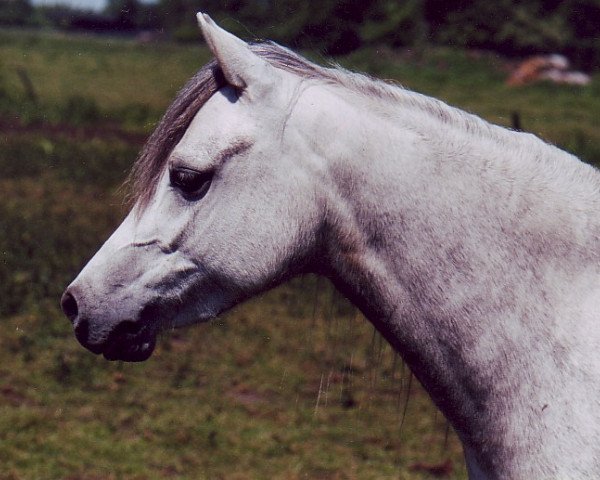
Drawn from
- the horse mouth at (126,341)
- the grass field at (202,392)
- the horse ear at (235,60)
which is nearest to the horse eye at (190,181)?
the horse ear at (235,60)

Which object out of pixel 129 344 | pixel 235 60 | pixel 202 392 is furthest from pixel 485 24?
pixel 129 344

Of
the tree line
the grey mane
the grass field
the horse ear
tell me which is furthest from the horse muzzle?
the tree line

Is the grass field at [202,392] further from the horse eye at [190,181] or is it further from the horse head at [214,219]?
the horse eye at [190,181]

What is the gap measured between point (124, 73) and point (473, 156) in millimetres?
24615

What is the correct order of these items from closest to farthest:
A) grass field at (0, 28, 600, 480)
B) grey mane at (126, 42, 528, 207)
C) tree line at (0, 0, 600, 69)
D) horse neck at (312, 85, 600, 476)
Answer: horse neck at (312, 85, 600, 476)
grey mane at (126, 42, 528, 207)
grass field at (0, 28, 600, 480)
tree line at (0, 0, 600, 69)

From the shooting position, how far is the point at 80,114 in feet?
59.1

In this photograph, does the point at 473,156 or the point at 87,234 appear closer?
the point at 473,156

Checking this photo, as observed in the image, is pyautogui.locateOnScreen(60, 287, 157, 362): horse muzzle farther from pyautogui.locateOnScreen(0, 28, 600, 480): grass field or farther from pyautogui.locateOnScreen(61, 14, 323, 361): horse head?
pyautogui.locateOnScreen(0, 28, 600, 480): grass field

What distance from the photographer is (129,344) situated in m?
2.43

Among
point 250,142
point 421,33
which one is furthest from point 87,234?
point 421,33

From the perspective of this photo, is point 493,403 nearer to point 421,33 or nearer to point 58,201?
point 58,201

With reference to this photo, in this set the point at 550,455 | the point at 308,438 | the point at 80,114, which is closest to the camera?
the point at 550,455

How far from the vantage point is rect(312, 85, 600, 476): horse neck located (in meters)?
2.22

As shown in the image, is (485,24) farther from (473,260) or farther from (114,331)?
(114,331)
